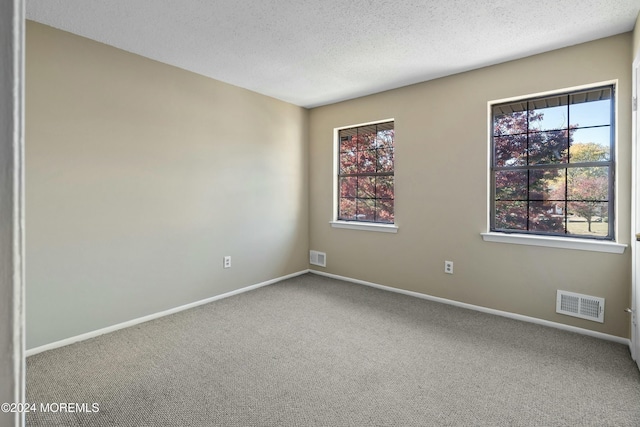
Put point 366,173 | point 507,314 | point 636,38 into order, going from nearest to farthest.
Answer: point 636,38, point 507,314, point 366,173

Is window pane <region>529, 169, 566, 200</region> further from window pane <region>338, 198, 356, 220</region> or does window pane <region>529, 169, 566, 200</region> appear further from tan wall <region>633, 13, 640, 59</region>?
window pane <region>338, 198, 356, 220</region>

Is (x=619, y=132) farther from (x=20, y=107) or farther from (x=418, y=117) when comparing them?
(x=20, y=107)

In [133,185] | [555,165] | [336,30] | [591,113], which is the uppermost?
[336,30]

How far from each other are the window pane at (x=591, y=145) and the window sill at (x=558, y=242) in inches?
27.6

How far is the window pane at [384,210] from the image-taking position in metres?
4.08

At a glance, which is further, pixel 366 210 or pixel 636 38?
pixel 366 210

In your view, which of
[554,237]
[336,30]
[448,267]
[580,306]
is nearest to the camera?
[336,30]

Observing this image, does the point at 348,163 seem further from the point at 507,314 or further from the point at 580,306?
Result: the point at 580,306

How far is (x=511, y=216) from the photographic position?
3213 millimetres

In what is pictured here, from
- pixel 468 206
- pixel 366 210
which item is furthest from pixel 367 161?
pixel 468 206

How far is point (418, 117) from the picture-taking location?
3.68 m

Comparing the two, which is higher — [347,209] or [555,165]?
[555,165]

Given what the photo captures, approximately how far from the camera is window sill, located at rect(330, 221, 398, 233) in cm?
395

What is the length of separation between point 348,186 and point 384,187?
0.57m
